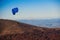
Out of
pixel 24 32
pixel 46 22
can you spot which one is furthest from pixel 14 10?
pixel 46 22

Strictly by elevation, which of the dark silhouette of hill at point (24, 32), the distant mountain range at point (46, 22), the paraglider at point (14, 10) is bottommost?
the dark silhouette of hill at point (24, 32)

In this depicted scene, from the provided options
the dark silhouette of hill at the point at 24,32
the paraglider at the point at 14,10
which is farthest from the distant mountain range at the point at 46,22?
the paraglider at the point at 14,10

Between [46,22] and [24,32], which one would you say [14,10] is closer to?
[24,32]

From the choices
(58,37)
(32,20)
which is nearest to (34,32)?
(32,20)

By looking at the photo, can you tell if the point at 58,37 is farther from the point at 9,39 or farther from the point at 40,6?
the point at 9,39

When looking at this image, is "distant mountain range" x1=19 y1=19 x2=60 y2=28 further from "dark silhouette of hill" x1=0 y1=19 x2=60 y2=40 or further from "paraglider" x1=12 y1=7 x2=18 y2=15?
"paraglider" x1=12 y1=7 x2=18 y2=15

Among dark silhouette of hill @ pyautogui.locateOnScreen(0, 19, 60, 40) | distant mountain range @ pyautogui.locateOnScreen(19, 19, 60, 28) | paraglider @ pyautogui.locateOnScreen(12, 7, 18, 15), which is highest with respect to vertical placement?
paraglider @ pyautogui.locateOnScreen(12, 7, 18, 15)

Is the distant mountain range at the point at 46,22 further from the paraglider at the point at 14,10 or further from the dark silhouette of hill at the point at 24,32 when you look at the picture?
the paraglider at the point at 14,10

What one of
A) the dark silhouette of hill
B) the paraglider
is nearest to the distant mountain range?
the dark silhouette of hill
